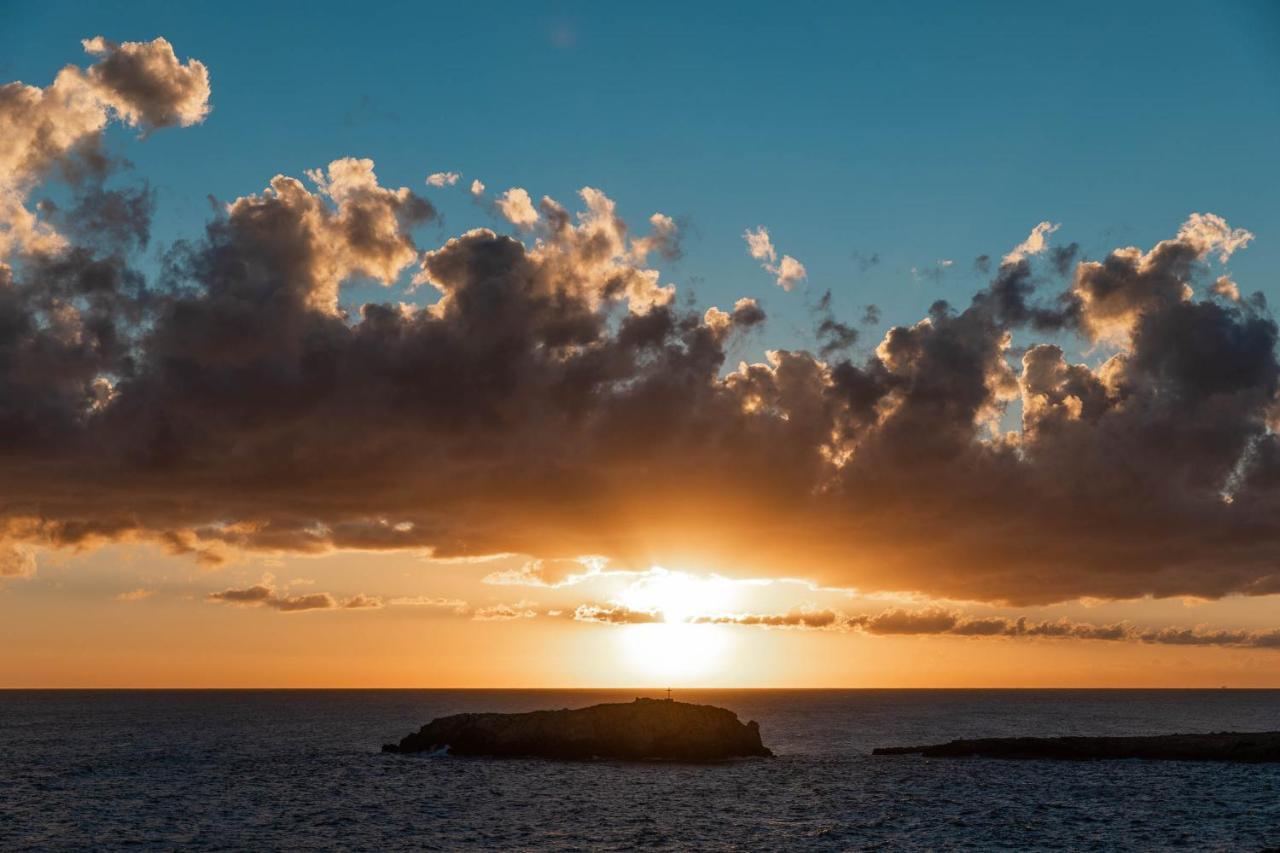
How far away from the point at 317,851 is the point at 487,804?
22794 mm

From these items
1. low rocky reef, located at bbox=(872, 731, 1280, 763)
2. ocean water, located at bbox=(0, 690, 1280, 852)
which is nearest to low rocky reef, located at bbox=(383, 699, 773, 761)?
ocean water, located at bbox=(0, 690, 1280, 852)

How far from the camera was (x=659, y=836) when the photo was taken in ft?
255

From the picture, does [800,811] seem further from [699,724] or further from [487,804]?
[699,724]

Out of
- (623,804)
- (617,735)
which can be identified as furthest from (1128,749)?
(623,804)

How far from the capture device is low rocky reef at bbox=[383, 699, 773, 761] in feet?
442

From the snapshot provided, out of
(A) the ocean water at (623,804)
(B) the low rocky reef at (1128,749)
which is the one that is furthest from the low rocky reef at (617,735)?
(B) the low rocky reef at (1128,749)

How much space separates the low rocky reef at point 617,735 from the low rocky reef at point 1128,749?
872 inches

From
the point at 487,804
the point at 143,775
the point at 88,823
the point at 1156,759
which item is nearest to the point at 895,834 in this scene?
the point at 487,804

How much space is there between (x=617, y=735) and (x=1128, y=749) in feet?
194

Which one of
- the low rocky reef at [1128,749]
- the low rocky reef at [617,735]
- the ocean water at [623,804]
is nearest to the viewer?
the ocean water at [623,804]

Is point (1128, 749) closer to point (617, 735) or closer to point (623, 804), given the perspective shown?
point (617, 735)

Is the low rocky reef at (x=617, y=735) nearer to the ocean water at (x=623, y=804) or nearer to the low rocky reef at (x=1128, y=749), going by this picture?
the ocean water at (x=623, y=804)

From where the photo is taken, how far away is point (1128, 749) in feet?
438

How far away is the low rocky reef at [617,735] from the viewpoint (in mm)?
134625
